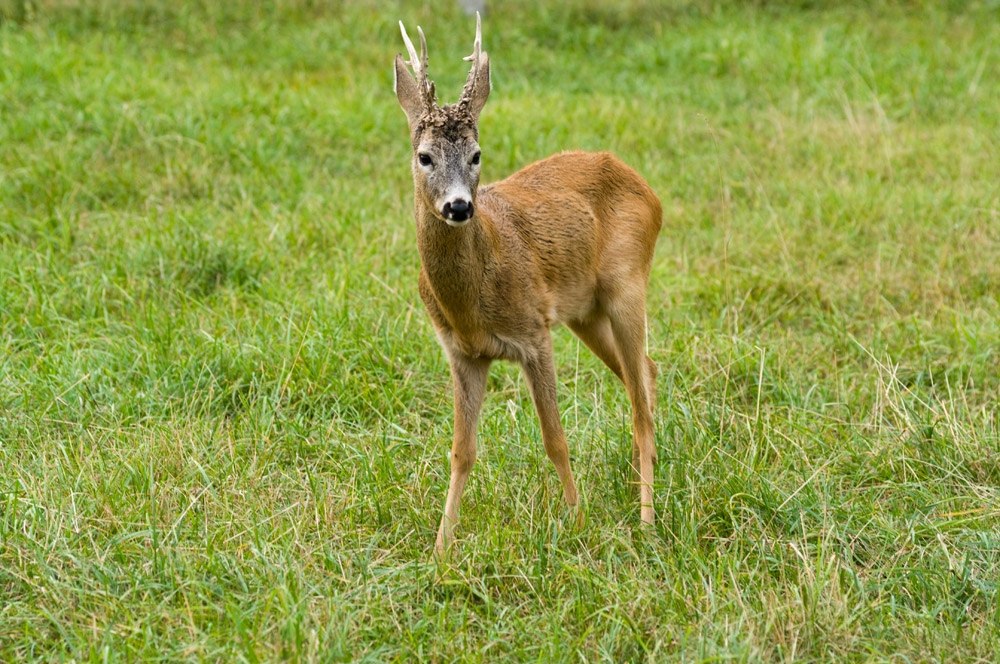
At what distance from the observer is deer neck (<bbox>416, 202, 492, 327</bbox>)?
3.99 m

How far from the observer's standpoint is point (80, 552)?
3.71 m

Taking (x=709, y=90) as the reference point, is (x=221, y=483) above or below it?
above

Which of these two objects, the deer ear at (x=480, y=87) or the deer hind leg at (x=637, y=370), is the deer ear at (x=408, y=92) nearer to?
the deer ear at (x=480, y=87)

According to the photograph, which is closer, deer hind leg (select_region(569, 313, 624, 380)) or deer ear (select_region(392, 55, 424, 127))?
deer ear (select_region(392, 55, 424, 127))

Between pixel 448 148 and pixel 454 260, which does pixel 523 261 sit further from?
pixel 448 148

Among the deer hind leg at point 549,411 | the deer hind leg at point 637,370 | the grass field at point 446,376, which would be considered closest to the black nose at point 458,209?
the deer hind leg at point 549,411

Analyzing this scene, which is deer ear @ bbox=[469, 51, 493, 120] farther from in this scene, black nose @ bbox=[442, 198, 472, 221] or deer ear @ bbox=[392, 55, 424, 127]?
black nose @ bbox=[442, 198, 472, 221]

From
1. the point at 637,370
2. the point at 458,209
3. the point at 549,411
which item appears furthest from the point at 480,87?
the point at 637,370

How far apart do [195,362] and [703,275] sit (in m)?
2.69

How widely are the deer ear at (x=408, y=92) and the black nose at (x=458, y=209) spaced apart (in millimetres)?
390

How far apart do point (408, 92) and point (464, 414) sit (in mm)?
1100

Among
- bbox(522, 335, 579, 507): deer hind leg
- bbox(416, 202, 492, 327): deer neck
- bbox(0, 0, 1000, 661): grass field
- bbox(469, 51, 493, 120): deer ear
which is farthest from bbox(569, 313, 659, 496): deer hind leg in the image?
bbox(469, 51, 493, 120): deer ear

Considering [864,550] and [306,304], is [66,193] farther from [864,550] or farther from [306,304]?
[864,550]

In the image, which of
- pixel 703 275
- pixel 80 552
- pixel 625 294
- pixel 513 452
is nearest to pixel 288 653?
pixel 80 552
